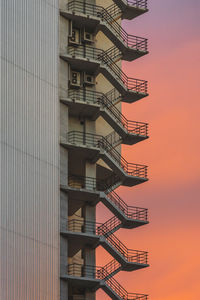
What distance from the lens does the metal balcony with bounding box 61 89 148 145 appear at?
125m

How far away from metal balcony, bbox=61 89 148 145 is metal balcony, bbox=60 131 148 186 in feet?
5.78

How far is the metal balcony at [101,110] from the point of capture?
12475 cm

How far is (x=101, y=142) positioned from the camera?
413 feet

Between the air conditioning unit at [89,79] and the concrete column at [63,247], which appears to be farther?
the air conditioning unit at [89,79]

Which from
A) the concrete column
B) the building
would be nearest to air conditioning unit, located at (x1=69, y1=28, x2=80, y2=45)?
the building

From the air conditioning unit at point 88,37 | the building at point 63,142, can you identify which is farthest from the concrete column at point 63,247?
the air conditioning unit at point 88,37

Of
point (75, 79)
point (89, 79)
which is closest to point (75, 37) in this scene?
point (89, 79)

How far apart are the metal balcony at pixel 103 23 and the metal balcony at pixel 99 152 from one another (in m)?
9.85
